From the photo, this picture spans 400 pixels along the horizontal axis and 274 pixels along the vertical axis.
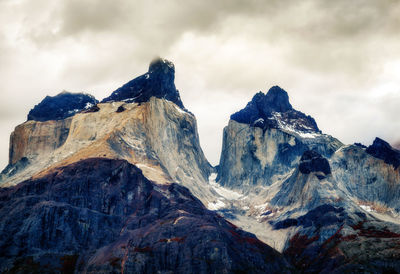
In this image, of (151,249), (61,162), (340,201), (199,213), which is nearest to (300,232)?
(340,201)

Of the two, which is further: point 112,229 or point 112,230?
point 112,229

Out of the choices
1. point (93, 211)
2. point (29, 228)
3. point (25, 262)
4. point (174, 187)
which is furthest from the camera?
point (174, 187)

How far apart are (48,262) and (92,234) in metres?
18.0

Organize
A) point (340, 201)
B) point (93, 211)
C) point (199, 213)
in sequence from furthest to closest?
point (340, 201) < point (199, 213) < point (93, 211)

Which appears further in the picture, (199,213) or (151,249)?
(199,213)

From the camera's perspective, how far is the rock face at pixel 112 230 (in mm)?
130875

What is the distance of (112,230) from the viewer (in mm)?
150250

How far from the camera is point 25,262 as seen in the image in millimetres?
130125

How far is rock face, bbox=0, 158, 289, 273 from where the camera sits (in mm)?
130875

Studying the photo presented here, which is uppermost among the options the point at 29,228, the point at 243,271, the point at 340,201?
the point at 340,201

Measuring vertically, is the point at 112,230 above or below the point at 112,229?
below

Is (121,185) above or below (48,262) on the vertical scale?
above

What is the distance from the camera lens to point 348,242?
159 m

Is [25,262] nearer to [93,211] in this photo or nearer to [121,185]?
[93,211]
